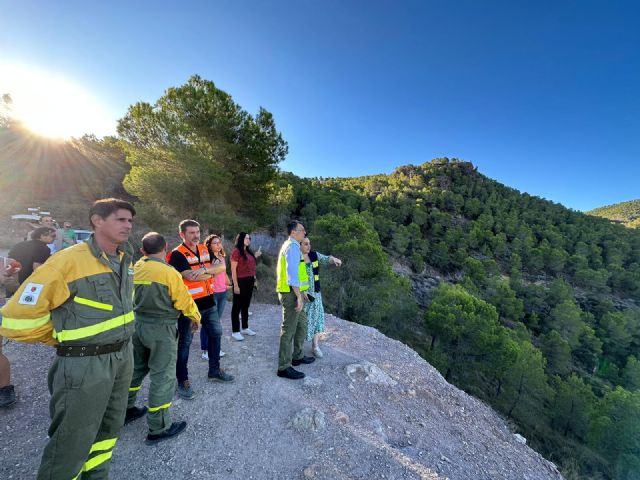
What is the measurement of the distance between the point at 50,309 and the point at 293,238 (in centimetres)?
236

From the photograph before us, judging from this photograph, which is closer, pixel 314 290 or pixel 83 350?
pixel 83 350

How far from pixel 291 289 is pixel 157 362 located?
1.62 m

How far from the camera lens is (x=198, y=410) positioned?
118 inches

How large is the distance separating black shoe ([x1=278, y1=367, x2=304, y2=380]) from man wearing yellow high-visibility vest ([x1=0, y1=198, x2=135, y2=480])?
2209 millimetres

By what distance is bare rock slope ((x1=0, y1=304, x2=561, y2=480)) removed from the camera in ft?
7.92

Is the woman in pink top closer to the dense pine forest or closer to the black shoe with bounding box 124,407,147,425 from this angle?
the black shoe with bounding box 124,407,147,425

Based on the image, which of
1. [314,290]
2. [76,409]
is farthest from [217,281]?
[76,409]

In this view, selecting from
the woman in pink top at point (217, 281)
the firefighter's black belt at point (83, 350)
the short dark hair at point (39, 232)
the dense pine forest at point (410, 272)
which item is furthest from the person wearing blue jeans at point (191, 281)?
the dense pine forest at point (410, 272)

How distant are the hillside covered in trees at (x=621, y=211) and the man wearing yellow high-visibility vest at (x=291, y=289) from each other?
10764cm

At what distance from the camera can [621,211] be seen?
82.3m

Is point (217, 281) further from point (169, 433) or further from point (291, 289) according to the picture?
point (169, 433)

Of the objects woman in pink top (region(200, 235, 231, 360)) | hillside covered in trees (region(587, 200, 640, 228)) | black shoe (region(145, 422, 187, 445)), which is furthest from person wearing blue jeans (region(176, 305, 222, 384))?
hillside covered in trees (region(587, 200, 640, 228))

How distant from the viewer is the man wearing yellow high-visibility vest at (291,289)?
339 cm

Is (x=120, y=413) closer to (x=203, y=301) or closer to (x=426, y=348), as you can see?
(x=203, y=301)
